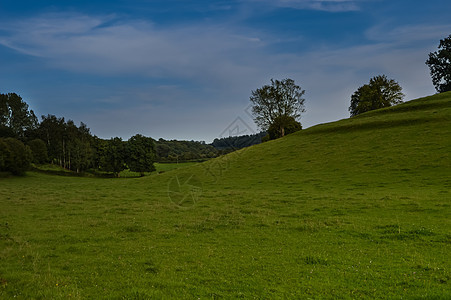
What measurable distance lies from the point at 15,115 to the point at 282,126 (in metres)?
86.0

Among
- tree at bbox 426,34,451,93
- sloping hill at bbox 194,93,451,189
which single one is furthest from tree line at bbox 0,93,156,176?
tree at bbox 426,34,451,93

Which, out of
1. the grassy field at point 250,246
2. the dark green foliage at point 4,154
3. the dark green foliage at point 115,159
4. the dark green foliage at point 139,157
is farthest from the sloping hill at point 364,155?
the dark green foliage at point 4,154

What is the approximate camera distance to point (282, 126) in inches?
2542

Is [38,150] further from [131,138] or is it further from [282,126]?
[282,126]

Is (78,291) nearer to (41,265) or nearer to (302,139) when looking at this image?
(41,265)

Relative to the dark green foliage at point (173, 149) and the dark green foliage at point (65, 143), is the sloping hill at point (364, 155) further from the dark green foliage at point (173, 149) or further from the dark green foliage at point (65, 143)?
the dark green foliage at point (65, 143)

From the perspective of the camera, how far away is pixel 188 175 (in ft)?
138

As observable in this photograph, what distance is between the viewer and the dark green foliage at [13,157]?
200 ft

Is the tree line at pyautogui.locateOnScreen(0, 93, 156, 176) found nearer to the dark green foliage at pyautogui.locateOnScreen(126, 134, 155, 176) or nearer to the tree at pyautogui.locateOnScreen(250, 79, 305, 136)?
the dark green foliage at pyautogui.locateOnScreen(126, 134, 155, 176)

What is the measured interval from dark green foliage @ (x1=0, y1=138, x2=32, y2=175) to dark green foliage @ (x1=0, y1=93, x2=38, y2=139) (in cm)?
2957

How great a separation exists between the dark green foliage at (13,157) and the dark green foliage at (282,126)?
55511 mm

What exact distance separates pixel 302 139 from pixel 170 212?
111 feet

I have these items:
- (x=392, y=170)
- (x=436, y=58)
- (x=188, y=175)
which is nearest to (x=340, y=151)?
(x=392, y=170)

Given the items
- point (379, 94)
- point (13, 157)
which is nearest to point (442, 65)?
point (379, 94)
